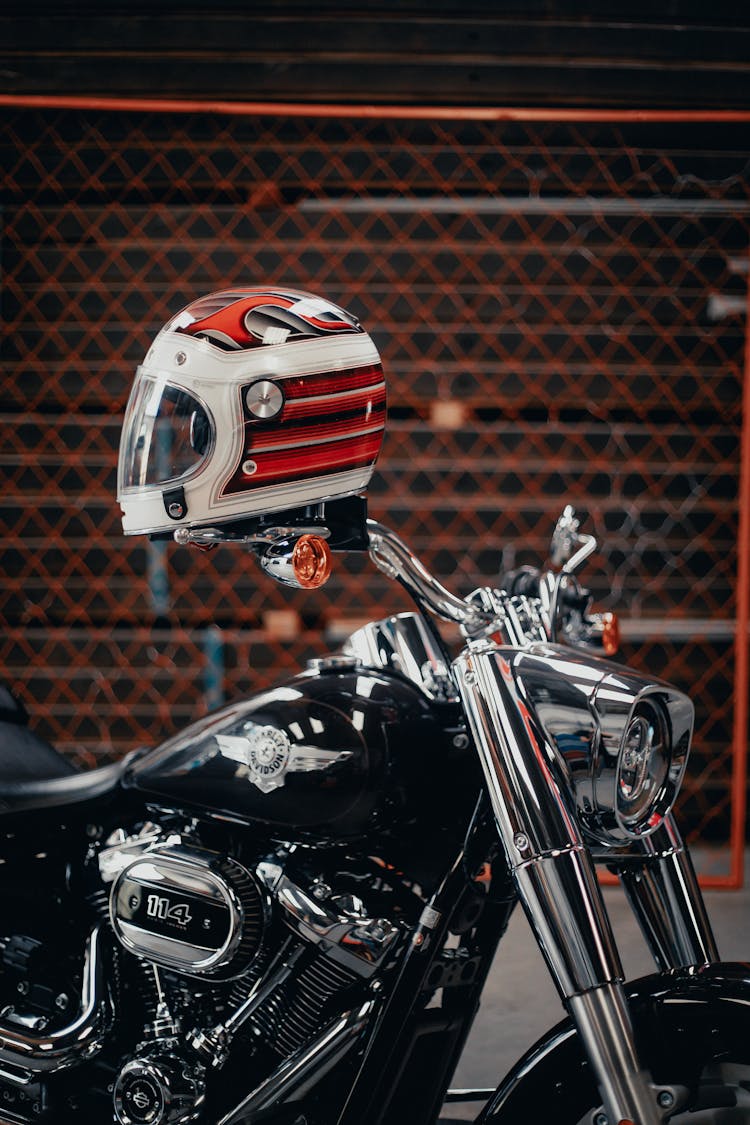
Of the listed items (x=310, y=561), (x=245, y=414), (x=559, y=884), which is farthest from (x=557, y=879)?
(x=245, y=414)

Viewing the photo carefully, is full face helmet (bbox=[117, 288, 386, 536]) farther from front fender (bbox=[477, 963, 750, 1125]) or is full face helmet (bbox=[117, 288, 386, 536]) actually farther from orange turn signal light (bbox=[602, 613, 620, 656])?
front fender (bbox=[477, 963, 750, 1125])

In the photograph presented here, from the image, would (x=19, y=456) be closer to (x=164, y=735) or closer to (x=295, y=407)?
(x=164, y=735)

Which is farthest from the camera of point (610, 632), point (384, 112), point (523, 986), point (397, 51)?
point (397, 51)

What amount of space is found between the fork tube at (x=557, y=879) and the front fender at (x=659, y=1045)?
37mm

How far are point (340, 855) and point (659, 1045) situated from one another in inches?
15.3

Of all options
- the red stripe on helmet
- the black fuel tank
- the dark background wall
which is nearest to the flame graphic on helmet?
the red stripe on helmet

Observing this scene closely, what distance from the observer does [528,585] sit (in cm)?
139

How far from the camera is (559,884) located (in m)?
0.99

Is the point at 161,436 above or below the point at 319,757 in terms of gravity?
above

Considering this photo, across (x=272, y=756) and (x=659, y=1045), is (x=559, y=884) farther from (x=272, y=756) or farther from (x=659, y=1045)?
(x=272, y=756)

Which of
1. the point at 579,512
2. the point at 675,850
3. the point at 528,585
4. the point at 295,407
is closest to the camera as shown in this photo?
the point at 295,407

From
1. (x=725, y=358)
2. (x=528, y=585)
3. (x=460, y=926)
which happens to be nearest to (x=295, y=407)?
(x=528, y=585)

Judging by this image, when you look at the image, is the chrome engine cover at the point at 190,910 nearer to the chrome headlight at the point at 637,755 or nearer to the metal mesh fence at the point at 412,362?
the chrome headlight at the point at 637,755

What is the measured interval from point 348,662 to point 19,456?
2992 mm
